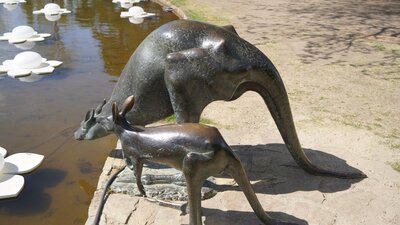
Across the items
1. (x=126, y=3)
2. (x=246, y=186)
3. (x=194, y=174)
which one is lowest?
(x=126, y=3)

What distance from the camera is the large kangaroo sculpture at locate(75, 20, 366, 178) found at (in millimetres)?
3961

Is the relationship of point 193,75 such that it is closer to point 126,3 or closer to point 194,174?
point 194,174

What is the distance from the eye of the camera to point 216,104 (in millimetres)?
7121

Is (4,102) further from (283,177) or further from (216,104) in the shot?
(283,177)

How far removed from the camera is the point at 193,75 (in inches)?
156

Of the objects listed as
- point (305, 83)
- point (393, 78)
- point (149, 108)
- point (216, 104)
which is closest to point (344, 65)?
point (393, 78)

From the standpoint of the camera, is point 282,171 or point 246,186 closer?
point 246,186

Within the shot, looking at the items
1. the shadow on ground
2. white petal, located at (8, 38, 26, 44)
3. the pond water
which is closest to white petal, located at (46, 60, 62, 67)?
the pond water

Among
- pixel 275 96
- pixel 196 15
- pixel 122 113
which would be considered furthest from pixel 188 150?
pixel 196 15

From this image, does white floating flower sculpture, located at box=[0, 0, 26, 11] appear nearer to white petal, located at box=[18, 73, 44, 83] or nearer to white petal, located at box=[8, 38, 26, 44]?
white petal, located at box=[8, 38, 26, 44]

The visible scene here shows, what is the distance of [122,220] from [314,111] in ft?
13.0

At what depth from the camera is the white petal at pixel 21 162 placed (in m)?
5.37

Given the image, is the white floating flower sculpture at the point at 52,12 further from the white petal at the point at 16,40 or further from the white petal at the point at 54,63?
the white petal at the point at 54,63

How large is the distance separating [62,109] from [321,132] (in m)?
4.26
